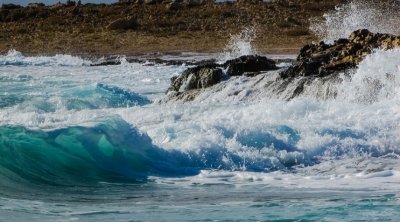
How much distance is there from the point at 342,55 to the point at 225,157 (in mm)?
7239

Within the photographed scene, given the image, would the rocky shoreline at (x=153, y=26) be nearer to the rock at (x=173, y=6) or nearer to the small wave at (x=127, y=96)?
the rock at (x=173, y=6)

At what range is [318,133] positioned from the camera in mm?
13242

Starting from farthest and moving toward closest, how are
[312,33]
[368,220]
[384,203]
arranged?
[312,33] < [384,203] < [368,220]

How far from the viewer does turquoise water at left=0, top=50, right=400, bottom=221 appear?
8.73m

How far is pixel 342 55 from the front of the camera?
60.5ft

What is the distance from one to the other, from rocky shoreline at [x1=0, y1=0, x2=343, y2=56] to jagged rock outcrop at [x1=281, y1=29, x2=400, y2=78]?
1581 cm

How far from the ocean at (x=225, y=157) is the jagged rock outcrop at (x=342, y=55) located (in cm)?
68

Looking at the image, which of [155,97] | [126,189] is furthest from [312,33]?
[126,189]

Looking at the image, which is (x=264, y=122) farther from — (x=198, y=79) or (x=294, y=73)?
(x=198, y=79)

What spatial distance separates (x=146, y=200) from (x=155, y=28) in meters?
37.9

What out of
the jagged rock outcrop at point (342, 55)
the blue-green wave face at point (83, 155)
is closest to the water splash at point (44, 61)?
the jagged rock outcrop at point (342, 55)

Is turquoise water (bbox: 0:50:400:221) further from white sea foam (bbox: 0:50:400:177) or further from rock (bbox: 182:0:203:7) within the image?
rock (bbox: 182:0:203:7)

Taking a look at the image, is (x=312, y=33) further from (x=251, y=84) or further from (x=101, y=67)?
(x=251, y=84)

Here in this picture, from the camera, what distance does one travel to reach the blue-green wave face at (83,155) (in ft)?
36.7
